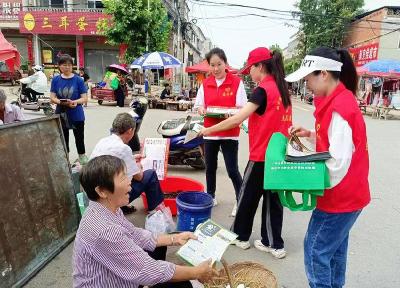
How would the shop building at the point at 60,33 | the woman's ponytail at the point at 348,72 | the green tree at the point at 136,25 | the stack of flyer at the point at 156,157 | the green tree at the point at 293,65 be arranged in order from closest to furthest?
the woman's ponytail at the point at 348,72 → the stack of flyer at the point at 156,157 → the green tree at the point at 136,25 → the shop building at the point at 60,33 → the green tree at the point at 293,65

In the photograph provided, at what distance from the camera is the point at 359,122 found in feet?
6.00

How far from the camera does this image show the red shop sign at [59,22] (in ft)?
73.0

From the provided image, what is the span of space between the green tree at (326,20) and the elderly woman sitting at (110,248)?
1237 inches

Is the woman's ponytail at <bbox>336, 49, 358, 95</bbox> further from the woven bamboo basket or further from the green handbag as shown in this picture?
the woven bamboo basket

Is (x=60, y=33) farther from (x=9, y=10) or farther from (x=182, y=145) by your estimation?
(x=182, y=145)

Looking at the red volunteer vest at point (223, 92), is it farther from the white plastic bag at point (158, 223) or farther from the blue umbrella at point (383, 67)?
the blue umbrella at point (383, 67)

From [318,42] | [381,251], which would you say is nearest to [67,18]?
[318,42]

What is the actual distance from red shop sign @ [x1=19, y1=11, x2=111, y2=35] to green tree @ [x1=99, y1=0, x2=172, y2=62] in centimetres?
595

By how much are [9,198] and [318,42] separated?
32837 millimetres

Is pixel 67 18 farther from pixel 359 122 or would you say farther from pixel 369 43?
pixel 359 122

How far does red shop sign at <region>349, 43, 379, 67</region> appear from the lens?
24.9 metres

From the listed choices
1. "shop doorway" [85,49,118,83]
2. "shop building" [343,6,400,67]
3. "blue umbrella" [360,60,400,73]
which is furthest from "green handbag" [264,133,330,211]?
"shop doorway" [85,49,118,83]

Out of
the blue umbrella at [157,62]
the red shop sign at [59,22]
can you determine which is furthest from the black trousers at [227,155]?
the red shop sign at [59,22]

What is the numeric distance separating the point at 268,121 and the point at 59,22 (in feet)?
76.9
